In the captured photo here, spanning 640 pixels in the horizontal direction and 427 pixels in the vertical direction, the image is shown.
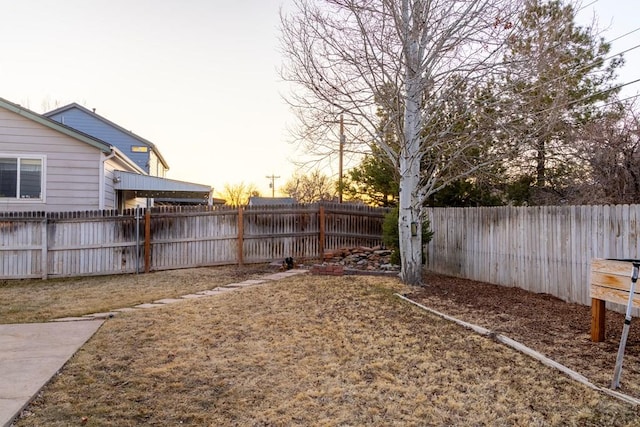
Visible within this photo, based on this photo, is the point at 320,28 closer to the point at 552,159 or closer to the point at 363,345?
the point at 363,345

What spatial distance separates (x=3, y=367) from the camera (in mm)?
3766

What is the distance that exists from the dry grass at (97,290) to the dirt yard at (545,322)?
4.36 meters

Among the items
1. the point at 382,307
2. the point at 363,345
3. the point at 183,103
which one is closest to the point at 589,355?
the point at 363,345

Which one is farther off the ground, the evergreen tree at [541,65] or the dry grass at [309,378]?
the evergreen tree at [541,65]

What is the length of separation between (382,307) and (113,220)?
7246mm

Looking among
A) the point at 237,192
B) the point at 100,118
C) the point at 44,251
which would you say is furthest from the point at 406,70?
the point at 237,192

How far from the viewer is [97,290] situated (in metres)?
8.20

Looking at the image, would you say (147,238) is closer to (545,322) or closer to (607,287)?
(545,322)

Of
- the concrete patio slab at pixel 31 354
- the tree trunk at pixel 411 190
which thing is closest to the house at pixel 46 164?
the concrete patio slab at pixel 31 354

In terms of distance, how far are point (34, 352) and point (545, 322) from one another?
5.56m

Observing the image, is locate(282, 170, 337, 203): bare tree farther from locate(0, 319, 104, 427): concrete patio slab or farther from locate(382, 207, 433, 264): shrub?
locate(0, 319, 104, 427): concrete patio slab

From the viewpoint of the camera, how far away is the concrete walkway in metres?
3.12

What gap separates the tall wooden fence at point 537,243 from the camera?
18.1ft

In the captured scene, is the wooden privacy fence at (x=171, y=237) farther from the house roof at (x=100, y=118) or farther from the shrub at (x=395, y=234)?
the house roof at (x=100, y=118)
